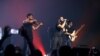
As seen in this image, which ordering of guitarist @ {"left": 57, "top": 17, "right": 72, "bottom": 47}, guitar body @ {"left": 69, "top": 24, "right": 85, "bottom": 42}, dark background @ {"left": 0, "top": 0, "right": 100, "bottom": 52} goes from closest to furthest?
guitarist @ {"left": 57, "top": 17, "right": 72, "bottom": 47}, guitar body @ {"left": 69, "top": 24, "right": 85, "bottom": 42}, dark background @ {"left": 0, "top": 0, "right": 100, "bottom": 52}

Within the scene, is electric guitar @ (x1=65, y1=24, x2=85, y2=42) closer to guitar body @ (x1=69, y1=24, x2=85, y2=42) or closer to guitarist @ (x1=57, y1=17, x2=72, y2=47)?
guitar body @ (x1=69, y1=24, x2=85, y2=42)

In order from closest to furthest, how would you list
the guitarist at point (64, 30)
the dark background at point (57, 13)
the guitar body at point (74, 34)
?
1. the guitarist at point (64, 30)
2. the guitar body at point (74, 34)
3. the dark background at point (57, 13)

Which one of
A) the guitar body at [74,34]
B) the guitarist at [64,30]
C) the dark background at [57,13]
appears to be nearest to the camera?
the guitarist at [64,30]

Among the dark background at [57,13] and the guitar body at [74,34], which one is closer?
the guitar body at [74,34]

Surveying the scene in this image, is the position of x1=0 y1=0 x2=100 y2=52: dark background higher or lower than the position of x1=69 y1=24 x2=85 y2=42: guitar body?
higher

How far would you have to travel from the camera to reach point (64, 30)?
1123 centimetres

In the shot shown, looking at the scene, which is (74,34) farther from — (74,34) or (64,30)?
(64,30)

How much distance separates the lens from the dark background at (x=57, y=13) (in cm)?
1330

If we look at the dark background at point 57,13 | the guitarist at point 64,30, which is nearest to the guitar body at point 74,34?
the dark background at point 57,13

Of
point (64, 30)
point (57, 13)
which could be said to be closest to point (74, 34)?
point (64, 30)

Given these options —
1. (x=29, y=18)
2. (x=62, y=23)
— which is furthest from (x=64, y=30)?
(x=29, y=18)

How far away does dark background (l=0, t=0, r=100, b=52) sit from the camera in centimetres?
1330

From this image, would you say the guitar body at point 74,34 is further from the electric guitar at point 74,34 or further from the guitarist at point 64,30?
the guitarist at point 64,30

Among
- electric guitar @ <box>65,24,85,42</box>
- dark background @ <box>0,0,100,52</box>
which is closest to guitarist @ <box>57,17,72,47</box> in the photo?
electric guitar @ <box>65,24,85,42</box>
